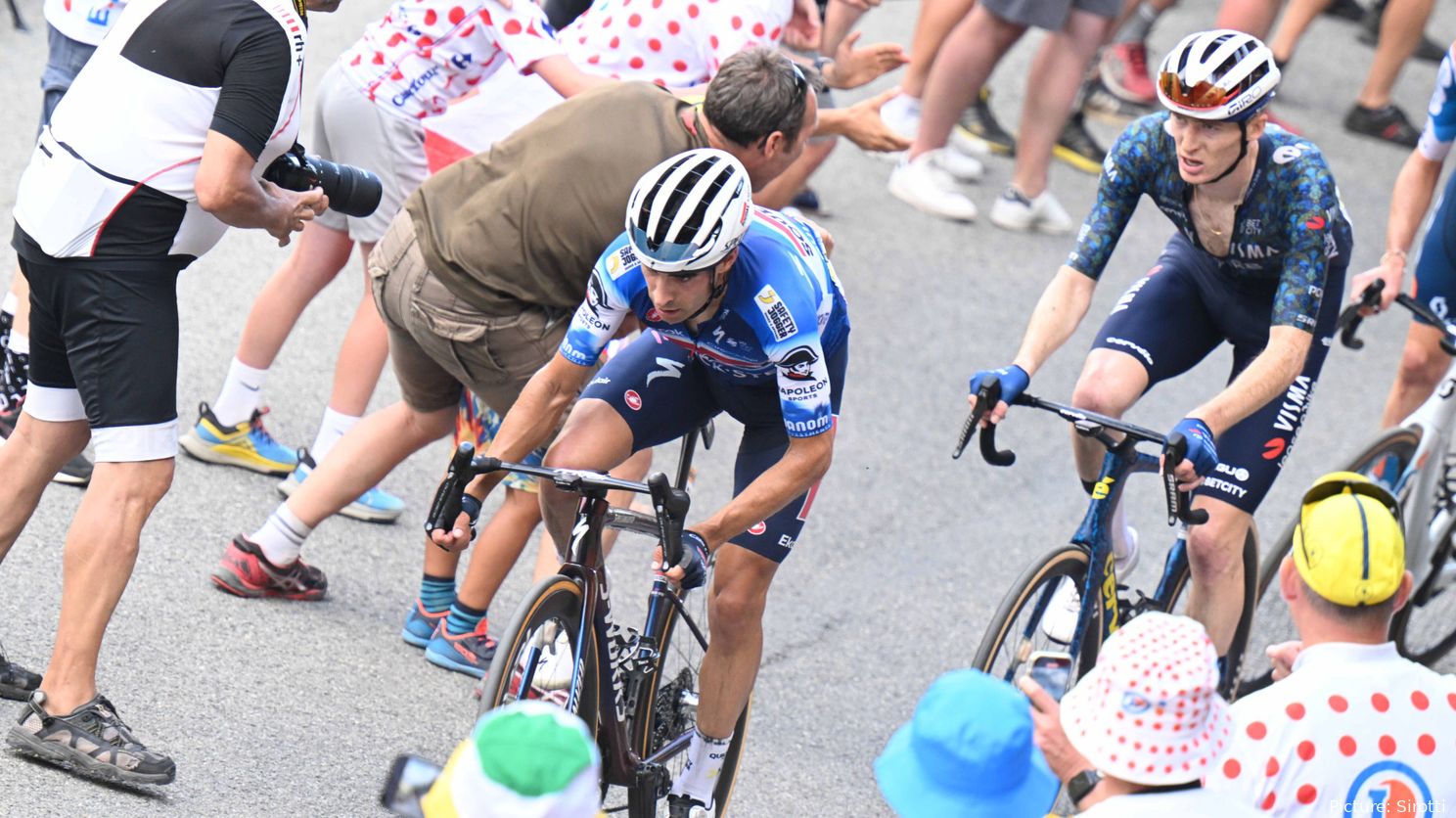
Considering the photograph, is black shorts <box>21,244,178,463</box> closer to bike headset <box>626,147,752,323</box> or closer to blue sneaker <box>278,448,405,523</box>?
bike headset <box>626,147,752,323</box>

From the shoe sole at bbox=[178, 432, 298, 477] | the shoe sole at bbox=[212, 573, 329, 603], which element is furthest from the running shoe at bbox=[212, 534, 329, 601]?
the shoe sole at bbox=[178, 432, 298, 477]

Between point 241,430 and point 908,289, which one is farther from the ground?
point 241,430

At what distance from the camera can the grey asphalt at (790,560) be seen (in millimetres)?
4660

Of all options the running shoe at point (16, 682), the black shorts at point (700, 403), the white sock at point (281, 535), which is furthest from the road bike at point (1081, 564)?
the running shoe at point (16, 682)

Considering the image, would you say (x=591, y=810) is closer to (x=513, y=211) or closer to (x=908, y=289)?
(x=513, y=211)

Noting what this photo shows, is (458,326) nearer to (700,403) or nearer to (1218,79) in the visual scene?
(700,403)

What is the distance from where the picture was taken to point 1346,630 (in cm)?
325

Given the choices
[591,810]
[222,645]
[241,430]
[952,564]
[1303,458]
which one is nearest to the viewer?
[591,810]

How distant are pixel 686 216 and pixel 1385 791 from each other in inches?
74.5

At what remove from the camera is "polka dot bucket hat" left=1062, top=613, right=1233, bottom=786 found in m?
2.74

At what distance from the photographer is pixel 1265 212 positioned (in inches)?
194

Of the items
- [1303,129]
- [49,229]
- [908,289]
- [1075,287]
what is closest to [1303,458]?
[908,289]

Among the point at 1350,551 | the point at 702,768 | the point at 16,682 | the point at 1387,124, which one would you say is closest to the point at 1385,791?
the point at 1350,551

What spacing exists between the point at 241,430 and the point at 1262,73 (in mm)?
3684
